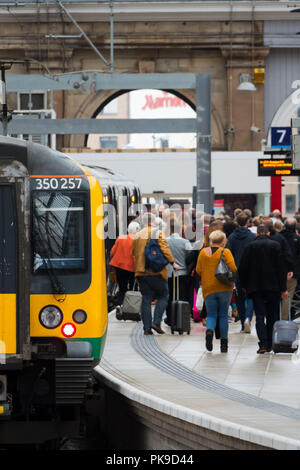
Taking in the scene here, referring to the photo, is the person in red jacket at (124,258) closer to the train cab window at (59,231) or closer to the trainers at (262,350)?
the trainers at (262,350)

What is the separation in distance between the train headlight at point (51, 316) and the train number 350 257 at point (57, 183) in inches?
40.7

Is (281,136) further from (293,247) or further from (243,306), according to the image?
(243,306)

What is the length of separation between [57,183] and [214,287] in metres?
4.86

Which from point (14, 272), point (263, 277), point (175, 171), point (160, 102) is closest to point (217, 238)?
point (263, 277)

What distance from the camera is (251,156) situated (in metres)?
33.5

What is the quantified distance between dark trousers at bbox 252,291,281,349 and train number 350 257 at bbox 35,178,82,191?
4.92m

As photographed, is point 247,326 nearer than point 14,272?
No

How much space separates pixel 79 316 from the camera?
31.1 ft

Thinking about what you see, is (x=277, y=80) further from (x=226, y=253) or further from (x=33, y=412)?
(x=33, y=412)

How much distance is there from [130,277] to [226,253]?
5.06 meters

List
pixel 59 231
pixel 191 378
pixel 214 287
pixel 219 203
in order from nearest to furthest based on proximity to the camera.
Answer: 1. pixel 59 231
2. pixel 191 378
3. pixel 214 287
4. pixel 219 203

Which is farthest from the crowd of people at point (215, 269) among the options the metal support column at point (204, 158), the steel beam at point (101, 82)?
the steel beam at point (101, 82)

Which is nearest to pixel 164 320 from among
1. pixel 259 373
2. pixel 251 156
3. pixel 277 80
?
pixel 259 373

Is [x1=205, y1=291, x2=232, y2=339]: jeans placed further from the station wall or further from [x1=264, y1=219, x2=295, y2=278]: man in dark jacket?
the station wall
